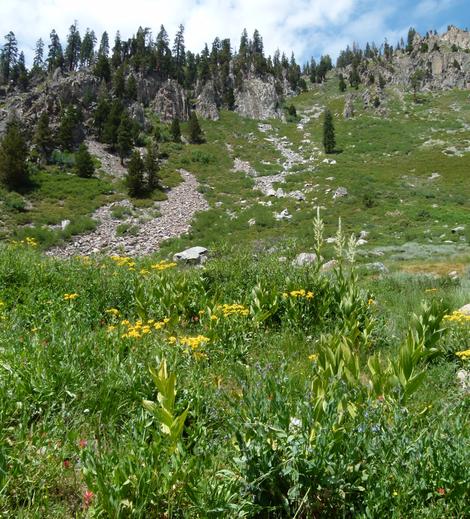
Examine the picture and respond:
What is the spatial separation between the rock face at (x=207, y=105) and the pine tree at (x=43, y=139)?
31.0m

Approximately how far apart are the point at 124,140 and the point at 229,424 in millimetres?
41182

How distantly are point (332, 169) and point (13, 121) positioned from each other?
97.6 feet

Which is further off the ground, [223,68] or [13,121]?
[223,68]

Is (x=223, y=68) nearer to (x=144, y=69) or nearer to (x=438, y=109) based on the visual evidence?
(x=144, y=69)

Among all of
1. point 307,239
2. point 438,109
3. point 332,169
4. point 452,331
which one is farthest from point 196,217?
point 438,109

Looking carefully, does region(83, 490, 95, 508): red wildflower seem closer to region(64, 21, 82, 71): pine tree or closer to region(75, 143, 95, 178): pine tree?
region(75, 143, 95, 178): pine tree

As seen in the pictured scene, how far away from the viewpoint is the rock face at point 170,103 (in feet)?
193

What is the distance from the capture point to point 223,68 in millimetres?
81500

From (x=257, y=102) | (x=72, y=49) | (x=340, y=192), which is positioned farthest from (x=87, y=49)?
(x=340, y=192)

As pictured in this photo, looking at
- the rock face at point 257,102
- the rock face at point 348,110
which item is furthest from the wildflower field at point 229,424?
the rock face at point 257,102

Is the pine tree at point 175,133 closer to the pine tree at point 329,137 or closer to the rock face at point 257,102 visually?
the pine tree at point 329,137

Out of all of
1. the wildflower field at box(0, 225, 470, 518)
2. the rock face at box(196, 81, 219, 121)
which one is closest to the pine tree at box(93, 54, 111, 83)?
the rock face at box(196, 81, 219, 121)

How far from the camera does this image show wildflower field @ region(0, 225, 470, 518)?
2152 mm

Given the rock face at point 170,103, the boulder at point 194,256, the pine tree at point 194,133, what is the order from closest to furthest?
the boulder at point 194,256 → the pine tree at point 194,133 → the rock face at point 170,103
